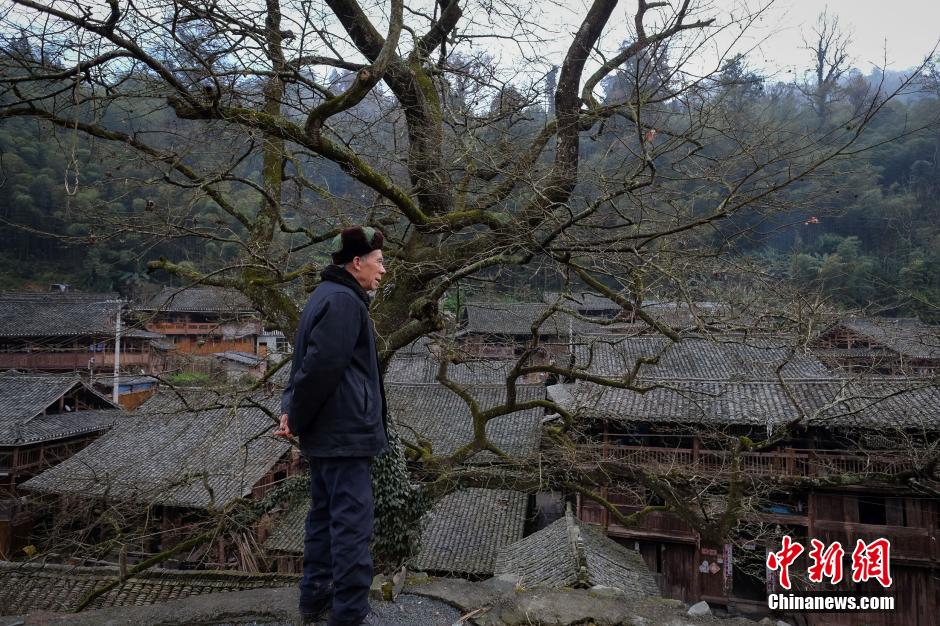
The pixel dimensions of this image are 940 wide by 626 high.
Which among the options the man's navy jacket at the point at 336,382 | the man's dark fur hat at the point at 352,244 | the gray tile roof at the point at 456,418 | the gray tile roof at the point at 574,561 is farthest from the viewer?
the gray tile roof at the point at 456,418

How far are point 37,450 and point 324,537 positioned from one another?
17827 mm

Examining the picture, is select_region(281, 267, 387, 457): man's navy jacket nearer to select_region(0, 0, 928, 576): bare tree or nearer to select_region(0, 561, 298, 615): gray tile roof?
select_region(0, 0, 928, 576): bare tree


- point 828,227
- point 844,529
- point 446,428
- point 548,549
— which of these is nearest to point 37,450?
point 446,428

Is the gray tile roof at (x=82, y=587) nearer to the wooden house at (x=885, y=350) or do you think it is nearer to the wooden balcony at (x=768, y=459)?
the wooden balcony at (x=768, y=459)

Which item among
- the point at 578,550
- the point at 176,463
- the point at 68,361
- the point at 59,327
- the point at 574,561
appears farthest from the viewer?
the point at 68,361

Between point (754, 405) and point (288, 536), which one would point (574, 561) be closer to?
point (754, 405)

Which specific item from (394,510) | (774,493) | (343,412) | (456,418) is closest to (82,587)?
(394,510)

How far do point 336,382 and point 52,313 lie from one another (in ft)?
85.8

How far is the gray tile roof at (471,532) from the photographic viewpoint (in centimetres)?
1111

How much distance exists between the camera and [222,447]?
13.8m

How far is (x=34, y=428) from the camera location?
15.0m

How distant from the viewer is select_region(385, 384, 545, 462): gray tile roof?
15.7 meters

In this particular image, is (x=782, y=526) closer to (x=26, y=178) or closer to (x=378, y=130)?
(x=378, y=130)

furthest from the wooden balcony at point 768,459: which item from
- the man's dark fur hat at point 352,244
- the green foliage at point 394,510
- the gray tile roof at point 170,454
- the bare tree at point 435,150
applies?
the man's dark fur hat at point 352,244
